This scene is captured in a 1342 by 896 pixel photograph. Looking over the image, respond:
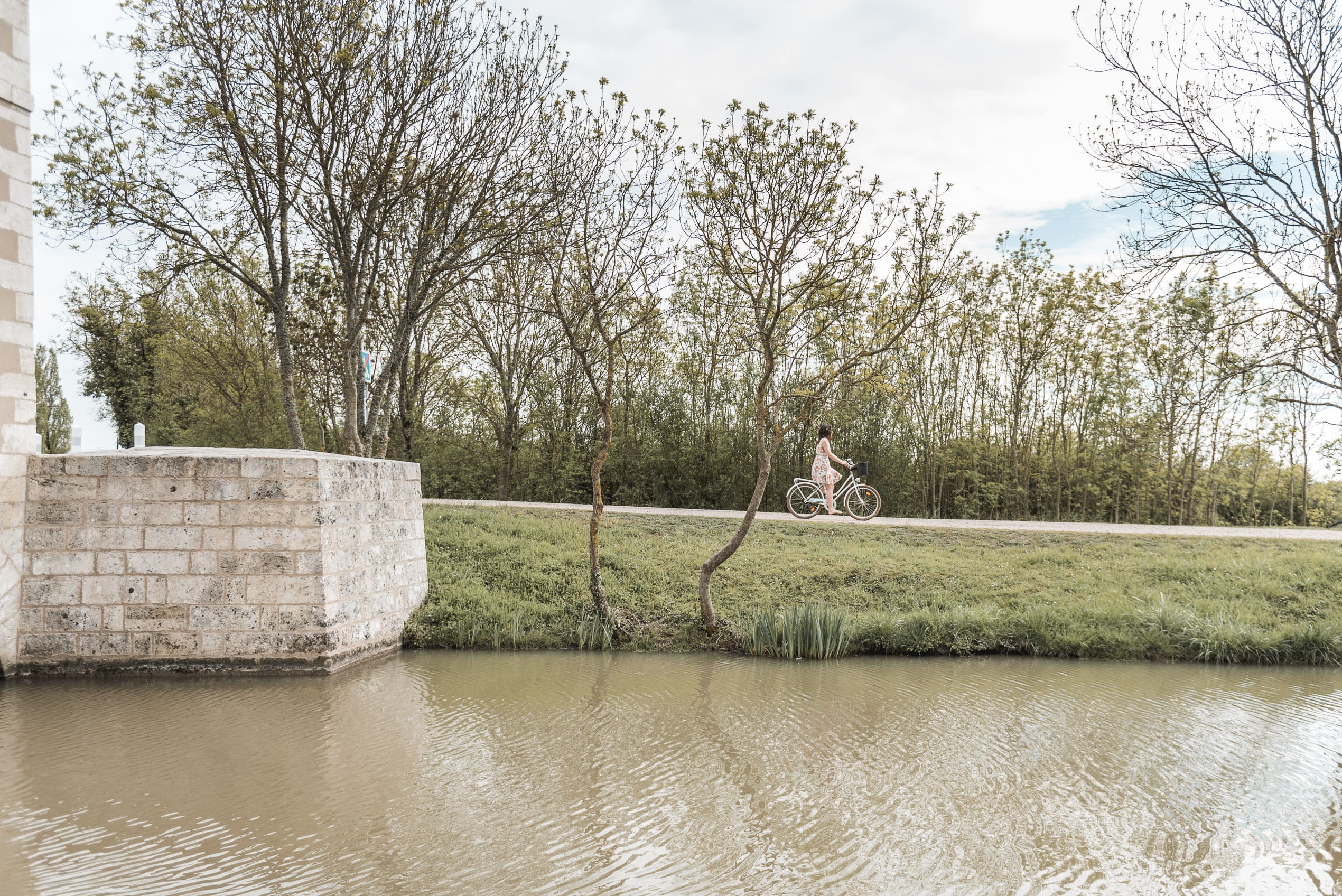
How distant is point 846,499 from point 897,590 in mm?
4001

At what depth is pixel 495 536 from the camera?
12.6m

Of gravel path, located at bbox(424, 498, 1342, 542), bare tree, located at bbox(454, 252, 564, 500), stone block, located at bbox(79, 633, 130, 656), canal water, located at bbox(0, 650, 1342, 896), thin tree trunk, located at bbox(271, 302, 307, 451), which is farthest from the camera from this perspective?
bare tree, located at bbox(454, 252, 564, 500)

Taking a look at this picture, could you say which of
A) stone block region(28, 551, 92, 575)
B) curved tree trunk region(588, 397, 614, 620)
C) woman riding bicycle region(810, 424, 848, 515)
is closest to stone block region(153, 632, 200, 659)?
stone block region(28, 551, 92, 575)

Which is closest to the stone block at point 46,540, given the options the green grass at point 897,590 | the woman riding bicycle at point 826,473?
the green grass at point 897,590

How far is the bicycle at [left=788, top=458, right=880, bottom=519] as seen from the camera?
15227mm

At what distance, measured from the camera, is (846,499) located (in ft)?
50.0

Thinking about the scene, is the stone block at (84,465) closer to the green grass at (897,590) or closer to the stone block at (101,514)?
the stone block at (101,514)

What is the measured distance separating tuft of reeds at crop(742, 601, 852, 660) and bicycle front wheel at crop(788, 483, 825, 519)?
5592 mm

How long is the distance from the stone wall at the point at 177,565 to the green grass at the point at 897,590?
5.96 ft

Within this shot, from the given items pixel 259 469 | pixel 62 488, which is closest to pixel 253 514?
pixel 259 469

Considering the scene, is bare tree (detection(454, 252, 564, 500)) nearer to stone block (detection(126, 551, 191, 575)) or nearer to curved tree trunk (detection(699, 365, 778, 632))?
curved tree trunk (detection(699, 365, 778, 632))

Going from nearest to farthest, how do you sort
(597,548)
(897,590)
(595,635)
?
(595,635) < (597,548) < (897,590)

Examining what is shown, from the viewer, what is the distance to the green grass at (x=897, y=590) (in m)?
9.81

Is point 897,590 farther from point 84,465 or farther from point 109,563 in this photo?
point 84,465
